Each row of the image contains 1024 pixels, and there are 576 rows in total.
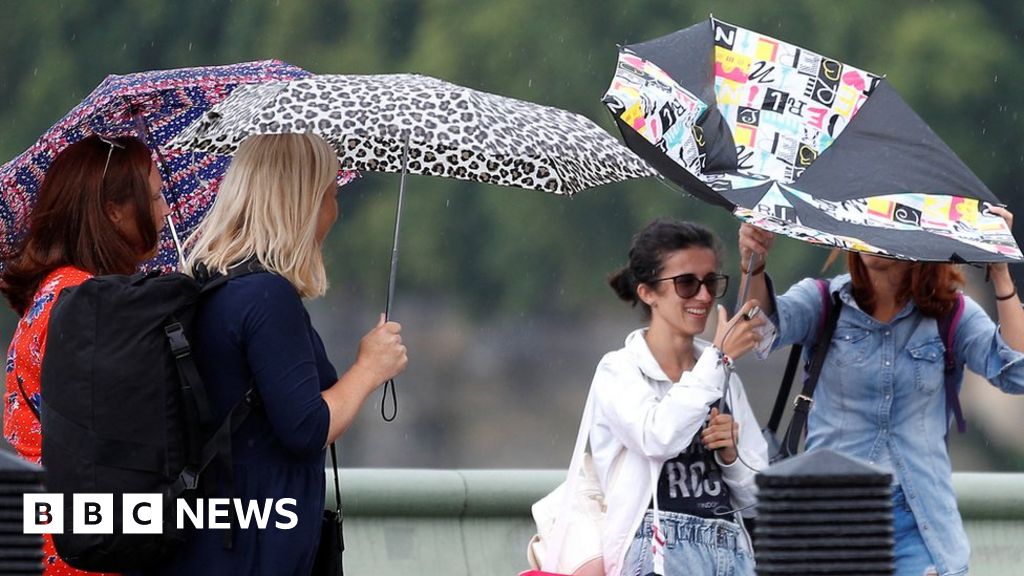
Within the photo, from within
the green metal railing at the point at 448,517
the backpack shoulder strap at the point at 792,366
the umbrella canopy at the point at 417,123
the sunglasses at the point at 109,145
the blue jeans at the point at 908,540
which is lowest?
the green metal railing at the point at 448,517

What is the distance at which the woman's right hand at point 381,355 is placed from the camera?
151 inches

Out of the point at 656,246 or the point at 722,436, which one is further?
the point at 656,246

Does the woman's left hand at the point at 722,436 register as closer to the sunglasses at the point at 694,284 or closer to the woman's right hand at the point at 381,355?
the sunglasses at the point at 694,284

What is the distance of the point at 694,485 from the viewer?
4449mm

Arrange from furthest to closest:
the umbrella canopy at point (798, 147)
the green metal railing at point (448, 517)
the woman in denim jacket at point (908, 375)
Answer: the green metal railing at point (448, 517) → the woman in denim jacket at point (908, 375) → the umbrella canopy at point (798, 147)

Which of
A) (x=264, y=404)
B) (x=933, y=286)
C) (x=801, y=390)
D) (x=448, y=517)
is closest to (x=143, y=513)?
(x=264, y=404)

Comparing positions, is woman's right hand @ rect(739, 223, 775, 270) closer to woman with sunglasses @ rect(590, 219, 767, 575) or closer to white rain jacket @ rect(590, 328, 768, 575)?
woman with sunglasses @ rect(590, 219, 767, 575)

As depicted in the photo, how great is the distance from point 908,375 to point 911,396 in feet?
0.19

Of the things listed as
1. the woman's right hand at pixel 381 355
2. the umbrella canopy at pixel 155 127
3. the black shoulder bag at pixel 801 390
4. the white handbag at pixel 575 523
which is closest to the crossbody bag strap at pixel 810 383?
the black shoulder bag at pixel 801 390

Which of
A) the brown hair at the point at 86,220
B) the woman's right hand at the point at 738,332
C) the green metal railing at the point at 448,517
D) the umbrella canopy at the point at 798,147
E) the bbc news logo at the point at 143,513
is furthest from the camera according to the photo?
the green metal railing at the point at 448,517

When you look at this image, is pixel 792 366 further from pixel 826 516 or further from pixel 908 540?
pixel 826 516

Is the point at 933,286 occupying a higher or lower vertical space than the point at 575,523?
higher

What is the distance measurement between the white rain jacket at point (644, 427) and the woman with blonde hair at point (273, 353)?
79 cm

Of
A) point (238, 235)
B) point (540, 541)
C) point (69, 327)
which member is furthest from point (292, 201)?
point (540, 541)
